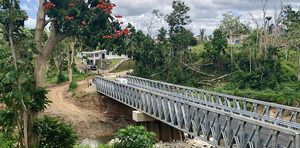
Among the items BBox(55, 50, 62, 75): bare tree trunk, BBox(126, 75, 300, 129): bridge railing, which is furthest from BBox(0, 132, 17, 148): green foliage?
BBox(55, 50, 62, 75): bare tree trunk

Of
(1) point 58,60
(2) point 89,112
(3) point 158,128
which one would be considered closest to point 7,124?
(3) point 158,128

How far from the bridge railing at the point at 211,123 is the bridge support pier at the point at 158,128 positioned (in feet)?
2.04

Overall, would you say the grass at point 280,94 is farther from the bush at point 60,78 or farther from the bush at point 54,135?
the bush at point 60,78

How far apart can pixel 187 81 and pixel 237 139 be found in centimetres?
2734

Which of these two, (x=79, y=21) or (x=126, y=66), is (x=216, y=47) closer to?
(x=126, y=66)

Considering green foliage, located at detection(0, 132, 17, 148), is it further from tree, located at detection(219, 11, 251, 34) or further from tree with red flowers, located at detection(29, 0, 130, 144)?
tree, located at detection(219, 11, 251, 34)

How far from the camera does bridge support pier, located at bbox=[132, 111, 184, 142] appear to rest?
72.2ft

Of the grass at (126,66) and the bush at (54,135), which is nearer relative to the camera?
the bush at (54,135)

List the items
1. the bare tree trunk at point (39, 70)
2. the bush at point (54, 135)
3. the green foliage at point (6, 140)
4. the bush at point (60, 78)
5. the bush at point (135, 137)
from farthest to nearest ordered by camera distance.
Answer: the bush at point (60, 78) < the bare tree trunk at point (39, 70) < the bush at point (54, 135) < the bush at point (135, 137) < the green foliage at point (6, 140)

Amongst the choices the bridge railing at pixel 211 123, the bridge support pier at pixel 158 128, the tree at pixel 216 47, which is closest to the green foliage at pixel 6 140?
the bridge railing at pixel 211 123

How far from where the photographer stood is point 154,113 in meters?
19.7

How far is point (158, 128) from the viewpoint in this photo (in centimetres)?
2244

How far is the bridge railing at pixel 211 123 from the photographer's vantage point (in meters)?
10.9

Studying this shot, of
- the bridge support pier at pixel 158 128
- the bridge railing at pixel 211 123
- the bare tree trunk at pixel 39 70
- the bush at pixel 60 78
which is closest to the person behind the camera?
the bridge railing at pixel 211 123
